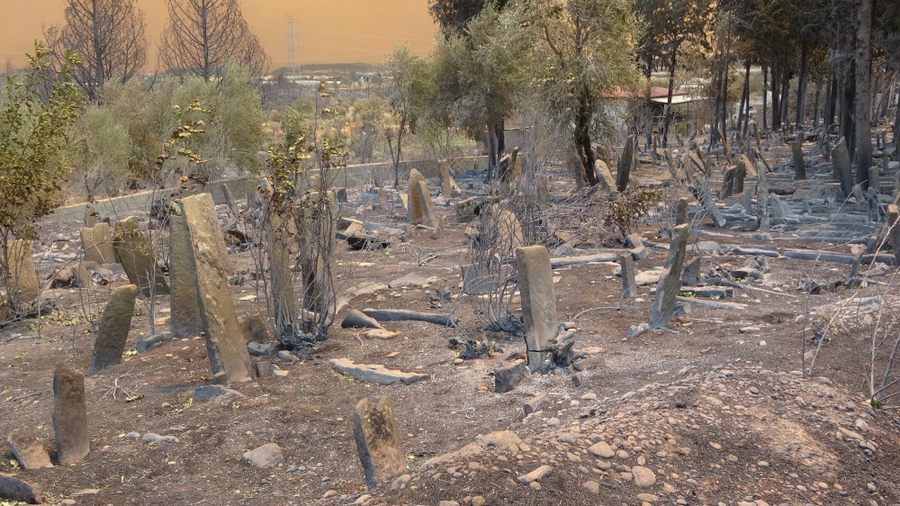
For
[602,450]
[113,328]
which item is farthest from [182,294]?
[602,450]

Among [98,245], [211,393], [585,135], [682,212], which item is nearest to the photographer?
[211,393]

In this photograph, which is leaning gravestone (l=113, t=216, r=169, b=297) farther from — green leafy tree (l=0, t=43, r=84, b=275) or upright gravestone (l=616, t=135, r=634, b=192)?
upright gravestone (l=616, t=135, r=634, b=192)

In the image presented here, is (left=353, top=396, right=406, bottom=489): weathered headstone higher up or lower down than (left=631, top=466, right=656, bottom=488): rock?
higher up

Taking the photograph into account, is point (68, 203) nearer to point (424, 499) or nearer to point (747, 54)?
point (424, 499)

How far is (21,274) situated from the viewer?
10.4 meters

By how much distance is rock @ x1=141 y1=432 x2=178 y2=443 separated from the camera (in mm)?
5591

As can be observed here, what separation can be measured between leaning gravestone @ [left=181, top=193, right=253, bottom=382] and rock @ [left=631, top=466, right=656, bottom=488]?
326 centimetres

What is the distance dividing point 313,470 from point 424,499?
4.35 ft

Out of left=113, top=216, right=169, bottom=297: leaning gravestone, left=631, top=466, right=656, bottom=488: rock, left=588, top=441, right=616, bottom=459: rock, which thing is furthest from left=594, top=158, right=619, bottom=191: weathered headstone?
left=631, top=466, right=656, bottom=488: rock

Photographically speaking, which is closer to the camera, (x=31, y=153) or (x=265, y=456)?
(x=265, y=456)

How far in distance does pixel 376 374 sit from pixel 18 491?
246 centimetres

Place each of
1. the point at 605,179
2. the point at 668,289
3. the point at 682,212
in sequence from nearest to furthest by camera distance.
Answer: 1. the point at 668,289
2. the point at 682,212
3. the point at 605,179

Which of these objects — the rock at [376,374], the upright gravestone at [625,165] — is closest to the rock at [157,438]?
the rock at [376,374]

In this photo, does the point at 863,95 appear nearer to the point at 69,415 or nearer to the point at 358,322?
the point at 358,322
